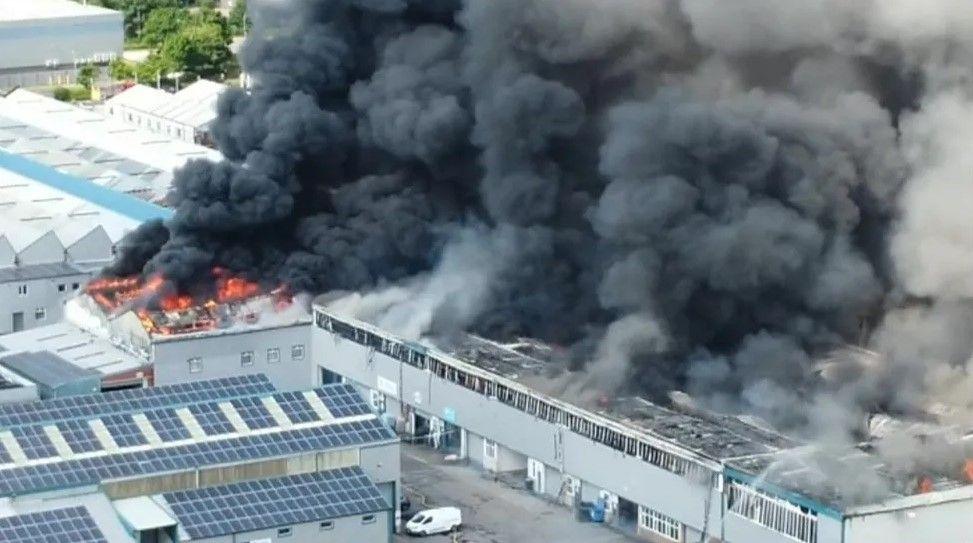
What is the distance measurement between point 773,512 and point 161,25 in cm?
4117

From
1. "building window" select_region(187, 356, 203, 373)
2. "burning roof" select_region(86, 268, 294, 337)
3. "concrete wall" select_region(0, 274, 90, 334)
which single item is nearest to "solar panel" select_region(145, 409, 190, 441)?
"building window" select_region(187, 356, 203, 373)

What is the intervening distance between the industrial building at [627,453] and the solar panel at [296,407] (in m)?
3.41

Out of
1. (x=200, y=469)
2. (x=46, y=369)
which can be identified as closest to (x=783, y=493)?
(x=200, y=469)

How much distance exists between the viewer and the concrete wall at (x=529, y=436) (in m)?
26.7

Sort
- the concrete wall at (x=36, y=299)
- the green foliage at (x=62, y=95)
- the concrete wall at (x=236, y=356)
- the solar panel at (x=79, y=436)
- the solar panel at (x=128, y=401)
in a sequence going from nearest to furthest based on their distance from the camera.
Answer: the solar panel at (x=79, y=436) → the solar panel at (x=128, y=401) → the concrete wall at (x=236, y=356) → the concrete wall at (x=36, y=299) → the green foliage at (x=62, y=95)

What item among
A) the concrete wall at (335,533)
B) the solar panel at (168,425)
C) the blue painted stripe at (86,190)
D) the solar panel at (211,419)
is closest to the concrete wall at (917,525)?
the concrete wall at (335,533)

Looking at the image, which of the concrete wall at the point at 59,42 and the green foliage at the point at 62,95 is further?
the concrete wall at the point at 59,42

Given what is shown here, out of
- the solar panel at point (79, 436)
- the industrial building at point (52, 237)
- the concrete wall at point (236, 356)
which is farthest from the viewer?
the industrial building at point (52, 237)

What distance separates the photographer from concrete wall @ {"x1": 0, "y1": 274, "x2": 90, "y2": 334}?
36656mm

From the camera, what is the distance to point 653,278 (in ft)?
98.9

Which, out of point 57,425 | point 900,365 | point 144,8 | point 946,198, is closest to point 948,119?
point 946,198

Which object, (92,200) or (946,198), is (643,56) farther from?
(92,200)

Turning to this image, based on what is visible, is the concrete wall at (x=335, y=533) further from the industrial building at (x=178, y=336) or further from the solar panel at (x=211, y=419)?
the industrial building at (x=178, y=336)

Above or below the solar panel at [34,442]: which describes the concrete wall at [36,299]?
below
